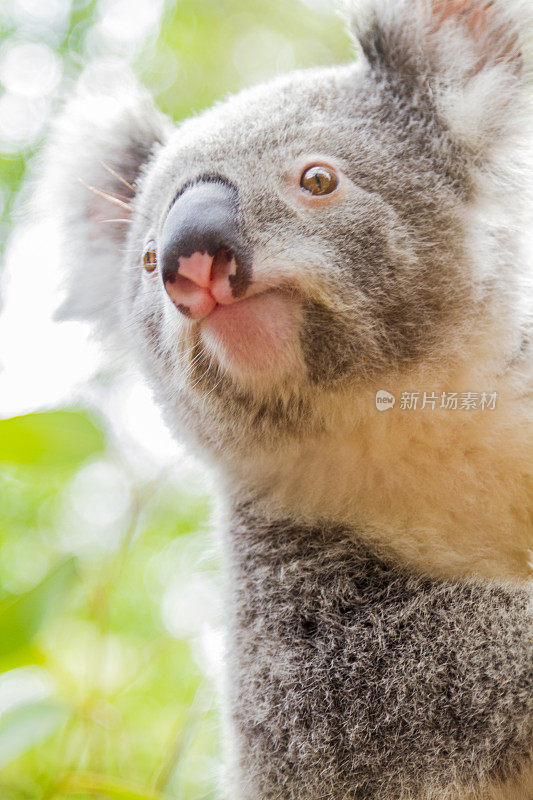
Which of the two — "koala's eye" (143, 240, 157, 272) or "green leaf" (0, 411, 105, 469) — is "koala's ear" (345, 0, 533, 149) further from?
"green leaf" (0, 411, 105, 469)

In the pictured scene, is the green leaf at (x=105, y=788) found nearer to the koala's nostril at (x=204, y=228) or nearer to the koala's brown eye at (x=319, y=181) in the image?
the koala's nostril at (x=204, y=228)

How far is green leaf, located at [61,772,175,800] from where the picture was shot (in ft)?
3.92

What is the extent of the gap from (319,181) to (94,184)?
3.29 feet

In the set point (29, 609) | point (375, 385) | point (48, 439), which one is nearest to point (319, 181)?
point (375, 385)

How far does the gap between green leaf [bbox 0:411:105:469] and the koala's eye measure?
0.44 meters

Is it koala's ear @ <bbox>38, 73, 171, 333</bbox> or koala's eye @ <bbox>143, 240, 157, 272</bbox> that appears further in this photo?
koala's ear @ <bbox>38, 73, 171, 333</bbox>

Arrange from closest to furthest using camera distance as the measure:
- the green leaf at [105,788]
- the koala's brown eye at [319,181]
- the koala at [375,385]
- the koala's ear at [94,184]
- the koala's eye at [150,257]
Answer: the green leaf at [105,788], the koala at [375,385], the koala's brown eye at [319,181], the koala's eye at [150,257], the koala's ear at [94,184]

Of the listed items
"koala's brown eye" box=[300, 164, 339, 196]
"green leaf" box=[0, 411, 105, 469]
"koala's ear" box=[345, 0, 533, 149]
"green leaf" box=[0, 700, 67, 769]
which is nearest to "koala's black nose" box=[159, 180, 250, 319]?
"koala's brown eye" box=[300, 164, 339, 196]

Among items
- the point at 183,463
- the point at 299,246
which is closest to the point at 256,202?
the point at 299,246

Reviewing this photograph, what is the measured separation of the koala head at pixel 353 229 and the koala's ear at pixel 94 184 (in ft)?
1.64

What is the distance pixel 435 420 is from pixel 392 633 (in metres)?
0.43

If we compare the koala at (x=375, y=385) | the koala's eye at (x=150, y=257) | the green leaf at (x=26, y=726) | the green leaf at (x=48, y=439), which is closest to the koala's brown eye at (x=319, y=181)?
the koala at (x=375, y=385)

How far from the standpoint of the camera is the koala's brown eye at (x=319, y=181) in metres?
1.40

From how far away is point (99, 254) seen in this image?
2.18m
